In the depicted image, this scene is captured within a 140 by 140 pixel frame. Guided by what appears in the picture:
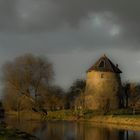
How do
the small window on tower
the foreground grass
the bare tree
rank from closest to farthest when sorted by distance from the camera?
the foreground grass < the bare tree < the small window on tower

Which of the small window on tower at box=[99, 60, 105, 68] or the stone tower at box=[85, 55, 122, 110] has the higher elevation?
the small window on tower at box=[99, 60, 105, 68]

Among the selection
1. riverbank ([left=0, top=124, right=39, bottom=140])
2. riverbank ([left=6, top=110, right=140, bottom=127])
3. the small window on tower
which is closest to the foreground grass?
riverbank ([left=0, top=124, right=39, bottom=140])

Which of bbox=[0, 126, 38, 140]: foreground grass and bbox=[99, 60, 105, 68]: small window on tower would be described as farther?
bbox=[99, 60, 105, 68]: small window on tower

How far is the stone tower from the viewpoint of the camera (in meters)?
75.4

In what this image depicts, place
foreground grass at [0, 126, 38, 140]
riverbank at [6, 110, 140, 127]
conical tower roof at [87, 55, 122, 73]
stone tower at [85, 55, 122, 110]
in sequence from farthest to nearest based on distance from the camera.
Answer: conical tower roof at [87, 55, 122, 73], stone tower at [85, 55, 122, 110], riverbank at [6, 110, 140, 127], foreground grass at [0, 126, 38, 140]

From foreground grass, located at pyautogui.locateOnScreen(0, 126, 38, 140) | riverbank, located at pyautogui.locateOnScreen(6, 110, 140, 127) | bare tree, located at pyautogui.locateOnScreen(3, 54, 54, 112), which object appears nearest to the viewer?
foreground grass, located at pyautogui.locateOnScreen(0, 126, 38, 140)

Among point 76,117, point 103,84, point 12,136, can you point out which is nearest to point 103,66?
point 103,84

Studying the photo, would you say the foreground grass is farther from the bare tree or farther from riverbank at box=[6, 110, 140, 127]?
the bare tree

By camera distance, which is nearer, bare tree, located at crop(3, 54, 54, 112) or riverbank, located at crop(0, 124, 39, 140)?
riverbank, located at crop(0, 124, 39, 140)

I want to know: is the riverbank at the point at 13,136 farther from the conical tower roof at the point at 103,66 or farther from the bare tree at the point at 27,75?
the conical tower roof at the point at 103,66

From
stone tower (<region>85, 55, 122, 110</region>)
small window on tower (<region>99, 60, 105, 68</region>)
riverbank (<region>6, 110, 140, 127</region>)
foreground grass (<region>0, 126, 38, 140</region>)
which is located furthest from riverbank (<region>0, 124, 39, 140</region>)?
small window on tower (<region>99, 60, 105, 68</region>)

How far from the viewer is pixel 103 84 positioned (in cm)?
7794

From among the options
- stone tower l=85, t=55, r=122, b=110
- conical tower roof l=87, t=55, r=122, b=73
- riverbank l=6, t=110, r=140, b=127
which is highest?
conical tower roof l=87, t=55, r=122, b=73

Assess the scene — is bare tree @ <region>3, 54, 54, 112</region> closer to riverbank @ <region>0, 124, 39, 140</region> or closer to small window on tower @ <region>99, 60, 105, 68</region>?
small window on tower @ <region>99, 60, 105, 68</region>
